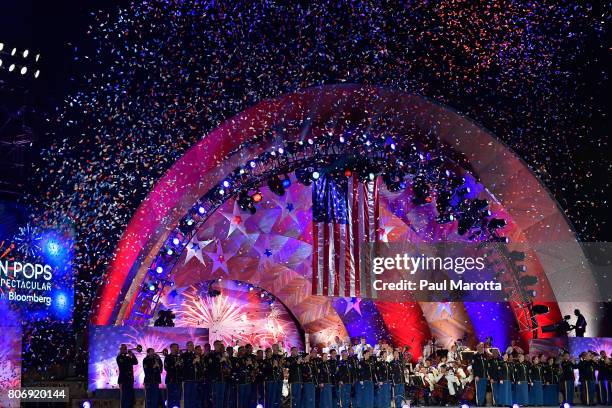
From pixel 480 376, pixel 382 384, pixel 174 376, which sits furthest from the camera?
pixel 480 376

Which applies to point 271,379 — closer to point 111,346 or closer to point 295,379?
point 295,379

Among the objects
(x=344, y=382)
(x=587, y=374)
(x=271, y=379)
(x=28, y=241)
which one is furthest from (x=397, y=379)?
(x=28, y=241)

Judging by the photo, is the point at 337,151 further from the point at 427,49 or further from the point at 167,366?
the point at 167,366

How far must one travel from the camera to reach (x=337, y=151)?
22.0 meters

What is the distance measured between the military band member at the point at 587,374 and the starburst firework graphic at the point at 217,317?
1034cm

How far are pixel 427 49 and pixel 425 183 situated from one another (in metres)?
3.49

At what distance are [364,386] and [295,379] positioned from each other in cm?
175

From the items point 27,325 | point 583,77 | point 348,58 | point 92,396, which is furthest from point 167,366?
point 583,77

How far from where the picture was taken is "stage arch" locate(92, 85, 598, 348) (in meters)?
21.3

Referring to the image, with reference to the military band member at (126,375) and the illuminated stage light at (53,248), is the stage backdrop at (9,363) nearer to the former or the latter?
the military band member at (126,375)

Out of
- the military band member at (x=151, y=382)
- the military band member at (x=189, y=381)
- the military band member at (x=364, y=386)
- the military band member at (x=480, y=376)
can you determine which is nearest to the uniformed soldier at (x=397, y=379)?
the military band member at (x=364, y=386)

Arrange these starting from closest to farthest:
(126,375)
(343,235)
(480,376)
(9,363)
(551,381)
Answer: (9,363)
(126,375)
(480,376)
(551,381)
(343,235)

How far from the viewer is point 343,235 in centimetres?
2189

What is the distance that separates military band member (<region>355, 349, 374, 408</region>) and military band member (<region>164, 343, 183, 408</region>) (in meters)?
4.14
